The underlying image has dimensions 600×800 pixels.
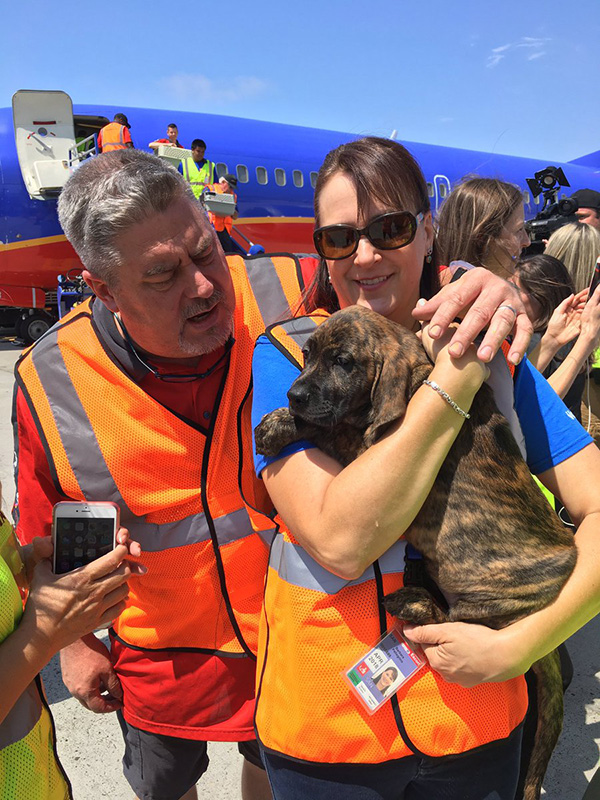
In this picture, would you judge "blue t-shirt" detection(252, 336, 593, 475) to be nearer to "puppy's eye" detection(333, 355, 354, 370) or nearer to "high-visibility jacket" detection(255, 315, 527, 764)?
"puppy's eye" detection(333, 355, 354, 370)

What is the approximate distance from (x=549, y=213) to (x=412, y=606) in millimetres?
6690

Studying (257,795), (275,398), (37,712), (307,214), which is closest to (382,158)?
(275,398)

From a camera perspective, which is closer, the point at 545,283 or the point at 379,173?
the point at 379,173

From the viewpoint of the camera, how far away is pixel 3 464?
7031 mm

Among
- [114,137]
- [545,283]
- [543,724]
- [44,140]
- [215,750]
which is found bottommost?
[215,750]

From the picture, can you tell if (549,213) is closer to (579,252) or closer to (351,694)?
(579,252)

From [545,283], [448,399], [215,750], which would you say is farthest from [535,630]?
[545,283]

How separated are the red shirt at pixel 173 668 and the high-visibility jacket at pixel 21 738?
0.41m

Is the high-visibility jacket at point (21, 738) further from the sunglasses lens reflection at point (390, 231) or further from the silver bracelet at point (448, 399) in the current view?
the sunglasses lens reflection at point (390, 231)

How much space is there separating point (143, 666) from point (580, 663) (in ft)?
10.9

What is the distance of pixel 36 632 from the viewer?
66.1 inches

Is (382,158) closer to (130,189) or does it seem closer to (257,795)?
(130,189)

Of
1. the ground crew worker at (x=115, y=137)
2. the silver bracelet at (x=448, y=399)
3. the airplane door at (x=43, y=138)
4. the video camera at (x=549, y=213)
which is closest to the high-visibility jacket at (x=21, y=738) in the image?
the silver bracelet at (x=448, y=399)

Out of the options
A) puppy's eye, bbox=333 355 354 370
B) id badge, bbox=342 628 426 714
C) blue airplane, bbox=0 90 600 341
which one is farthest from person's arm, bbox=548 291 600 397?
blue airplane, bbox=0 90 600 341
